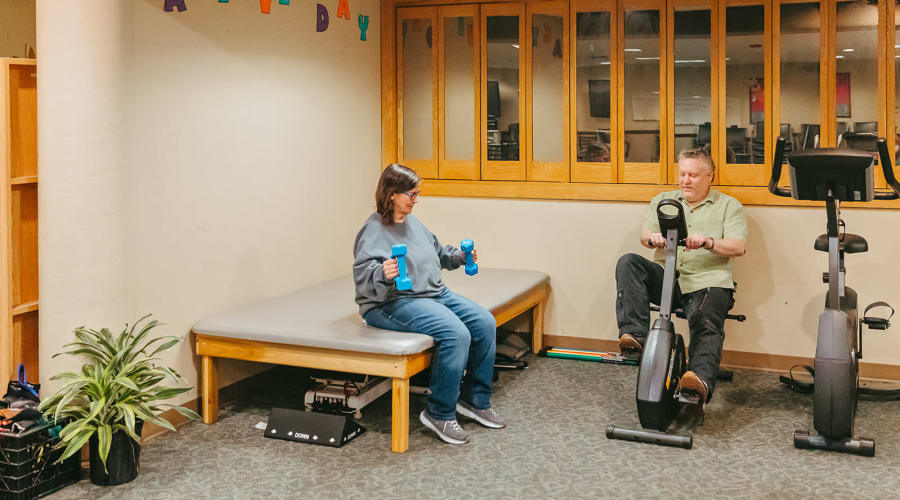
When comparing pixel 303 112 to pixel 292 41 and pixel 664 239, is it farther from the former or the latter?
pixel 664 239

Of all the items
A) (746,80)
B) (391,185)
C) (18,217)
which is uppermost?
(746,80)

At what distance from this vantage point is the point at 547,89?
5.37 meters

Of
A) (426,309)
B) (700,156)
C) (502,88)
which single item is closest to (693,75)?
(700,156)

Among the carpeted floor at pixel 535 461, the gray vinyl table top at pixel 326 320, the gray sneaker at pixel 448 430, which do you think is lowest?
the carpeted floor at pixel 535 461

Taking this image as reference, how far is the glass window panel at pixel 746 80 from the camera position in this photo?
4910mm

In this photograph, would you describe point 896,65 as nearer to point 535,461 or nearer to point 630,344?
point 630,344

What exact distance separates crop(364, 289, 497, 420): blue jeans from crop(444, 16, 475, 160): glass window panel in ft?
5.75

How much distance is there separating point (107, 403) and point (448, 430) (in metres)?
Result: 1.33

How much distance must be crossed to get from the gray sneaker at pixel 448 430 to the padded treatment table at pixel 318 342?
0.50 feet

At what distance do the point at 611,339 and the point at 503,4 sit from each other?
2.06 m

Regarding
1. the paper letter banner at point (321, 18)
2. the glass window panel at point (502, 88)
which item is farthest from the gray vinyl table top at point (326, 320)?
the paper letter banner at point (321, 18)

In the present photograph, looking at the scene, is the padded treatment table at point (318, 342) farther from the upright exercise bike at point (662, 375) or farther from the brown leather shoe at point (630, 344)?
the upright exercise bike at point (662, 375)

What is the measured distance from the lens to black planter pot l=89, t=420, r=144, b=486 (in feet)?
10.7

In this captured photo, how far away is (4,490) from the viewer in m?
3.10
